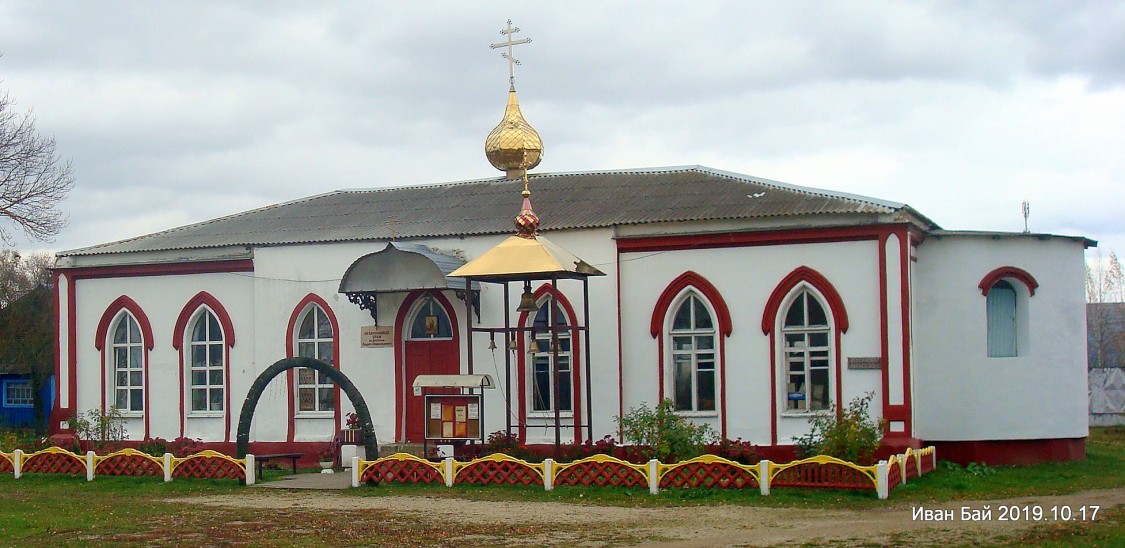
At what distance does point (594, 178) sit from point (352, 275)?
5545mm

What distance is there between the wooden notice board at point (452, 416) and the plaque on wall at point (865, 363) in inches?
241

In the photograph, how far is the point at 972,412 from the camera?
2217 cm

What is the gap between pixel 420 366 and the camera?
78.3 ft

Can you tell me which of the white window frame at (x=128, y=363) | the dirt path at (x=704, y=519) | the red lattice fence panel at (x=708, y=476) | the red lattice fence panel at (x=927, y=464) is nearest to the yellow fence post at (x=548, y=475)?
the dirt path at (x=704, y=519)

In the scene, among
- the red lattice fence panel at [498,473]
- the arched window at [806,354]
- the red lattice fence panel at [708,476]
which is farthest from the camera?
the arched window at [806,354]

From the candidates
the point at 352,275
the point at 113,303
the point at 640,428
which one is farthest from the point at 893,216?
the point at 113,303

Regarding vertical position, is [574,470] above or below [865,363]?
below

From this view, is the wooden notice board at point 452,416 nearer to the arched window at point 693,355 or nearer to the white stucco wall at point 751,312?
the white stucco wall at point 751,312

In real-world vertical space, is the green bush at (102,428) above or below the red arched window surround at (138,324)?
below

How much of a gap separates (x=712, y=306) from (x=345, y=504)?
24.0 ft

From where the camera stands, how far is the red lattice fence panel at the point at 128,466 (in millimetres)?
21719

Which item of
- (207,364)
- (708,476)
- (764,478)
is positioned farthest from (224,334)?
(764,478)

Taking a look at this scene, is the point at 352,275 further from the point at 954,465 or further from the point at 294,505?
the point at 954,465

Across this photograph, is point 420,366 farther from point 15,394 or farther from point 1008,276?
point 15,394
